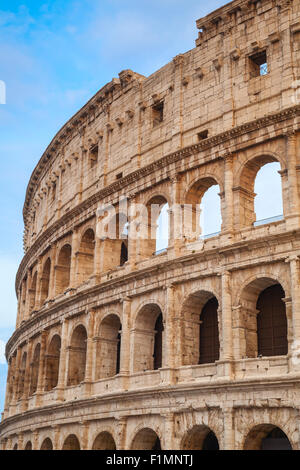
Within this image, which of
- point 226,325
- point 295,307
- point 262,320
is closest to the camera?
point 295,307

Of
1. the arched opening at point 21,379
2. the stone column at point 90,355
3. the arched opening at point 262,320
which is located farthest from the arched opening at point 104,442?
the arched opening at point 21,379

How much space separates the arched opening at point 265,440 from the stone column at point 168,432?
286 cm

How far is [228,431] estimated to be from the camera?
19.1 m

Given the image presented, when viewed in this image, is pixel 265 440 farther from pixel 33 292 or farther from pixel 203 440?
pixel 33 292

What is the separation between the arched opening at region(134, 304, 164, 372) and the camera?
77.4ft

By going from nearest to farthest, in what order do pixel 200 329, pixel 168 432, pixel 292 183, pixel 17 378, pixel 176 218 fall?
Result: pixel 292 183
pixel 168 432
pixel 200 329
pixel 176 218
pixel 17 378

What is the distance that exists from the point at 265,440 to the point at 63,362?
432 inches

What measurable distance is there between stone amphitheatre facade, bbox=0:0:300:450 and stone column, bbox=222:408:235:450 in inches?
1.6

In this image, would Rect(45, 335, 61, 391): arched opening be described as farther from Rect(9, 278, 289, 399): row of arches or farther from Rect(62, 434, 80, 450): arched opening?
Rect(62, 434, 80, 450): arched opening

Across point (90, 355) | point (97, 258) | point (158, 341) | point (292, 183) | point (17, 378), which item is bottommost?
point (90, 355)

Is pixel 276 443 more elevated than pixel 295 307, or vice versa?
pixel 295 307

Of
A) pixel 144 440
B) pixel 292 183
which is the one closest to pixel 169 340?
pixel 144 440
